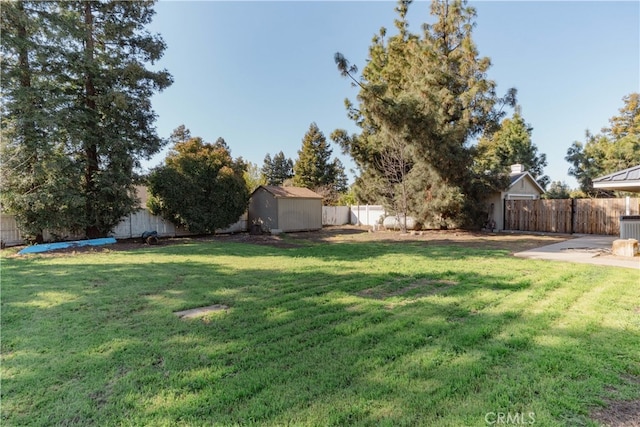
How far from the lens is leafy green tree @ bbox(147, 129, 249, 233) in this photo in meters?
13.7

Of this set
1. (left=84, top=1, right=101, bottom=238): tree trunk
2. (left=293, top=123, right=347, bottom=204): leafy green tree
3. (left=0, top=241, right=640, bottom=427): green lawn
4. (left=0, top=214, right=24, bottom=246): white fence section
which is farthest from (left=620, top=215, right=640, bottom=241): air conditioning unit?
(left=293, top=123, right=347, bottom=204): leafy green tree

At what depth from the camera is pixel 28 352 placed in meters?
2.87

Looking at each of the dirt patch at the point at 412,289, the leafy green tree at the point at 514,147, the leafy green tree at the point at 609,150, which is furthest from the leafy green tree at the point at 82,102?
the leafy green tree at the point at 609,150

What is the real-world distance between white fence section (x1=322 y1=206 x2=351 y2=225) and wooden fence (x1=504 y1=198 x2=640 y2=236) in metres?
10.7

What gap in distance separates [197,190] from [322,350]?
13.2m

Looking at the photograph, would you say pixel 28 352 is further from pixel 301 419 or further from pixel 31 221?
pixel 31 221

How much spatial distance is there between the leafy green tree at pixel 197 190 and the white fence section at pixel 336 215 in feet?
28.4

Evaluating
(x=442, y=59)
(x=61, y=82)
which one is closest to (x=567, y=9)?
(x=442, y=59)

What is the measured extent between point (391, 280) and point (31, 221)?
495 inches

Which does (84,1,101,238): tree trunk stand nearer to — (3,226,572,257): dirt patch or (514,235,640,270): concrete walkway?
(3,226,572,257): dirt patch

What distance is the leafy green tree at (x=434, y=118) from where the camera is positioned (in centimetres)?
1374

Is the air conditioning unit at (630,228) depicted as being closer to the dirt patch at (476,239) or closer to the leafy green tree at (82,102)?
the dirt patch at (476,239)

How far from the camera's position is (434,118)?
1370 centimetres

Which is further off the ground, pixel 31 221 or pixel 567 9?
pixel 567 9
